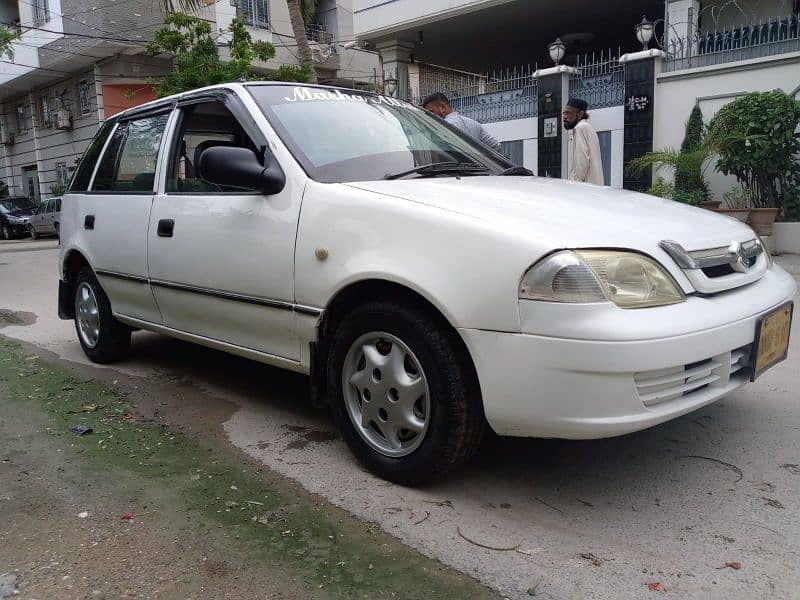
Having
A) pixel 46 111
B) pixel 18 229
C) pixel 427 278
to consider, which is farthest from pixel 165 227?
pixel 46 111

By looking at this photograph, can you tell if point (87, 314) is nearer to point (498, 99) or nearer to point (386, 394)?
point (386, 394)

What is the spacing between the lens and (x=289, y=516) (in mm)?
2672

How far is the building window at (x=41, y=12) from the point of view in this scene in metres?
22.2

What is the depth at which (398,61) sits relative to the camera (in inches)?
657

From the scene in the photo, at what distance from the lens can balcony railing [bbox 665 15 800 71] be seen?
9.56 metres

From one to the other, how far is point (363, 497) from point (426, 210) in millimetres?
1196

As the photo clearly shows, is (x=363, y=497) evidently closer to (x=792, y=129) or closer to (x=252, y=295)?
(x=252, y=295)

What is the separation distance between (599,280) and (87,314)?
394cm

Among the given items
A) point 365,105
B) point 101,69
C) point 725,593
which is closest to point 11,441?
point 365,105

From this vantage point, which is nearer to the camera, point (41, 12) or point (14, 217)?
point (14, 217)

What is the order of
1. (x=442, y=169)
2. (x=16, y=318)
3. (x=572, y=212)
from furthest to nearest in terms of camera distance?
(x=16, y=318), (x=442, y=169), (x=572, y=212)

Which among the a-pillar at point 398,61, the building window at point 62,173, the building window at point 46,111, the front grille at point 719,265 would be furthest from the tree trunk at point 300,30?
the building window at point 46,111

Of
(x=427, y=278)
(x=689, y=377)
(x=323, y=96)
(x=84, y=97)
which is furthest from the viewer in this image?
(x=84, y=97)

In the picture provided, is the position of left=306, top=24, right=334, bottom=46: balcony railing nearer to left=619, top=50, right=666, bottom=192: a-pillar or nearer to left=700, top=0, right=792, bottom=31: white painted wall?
left=700, top=0, right=792, bottom=31: white painted wall
